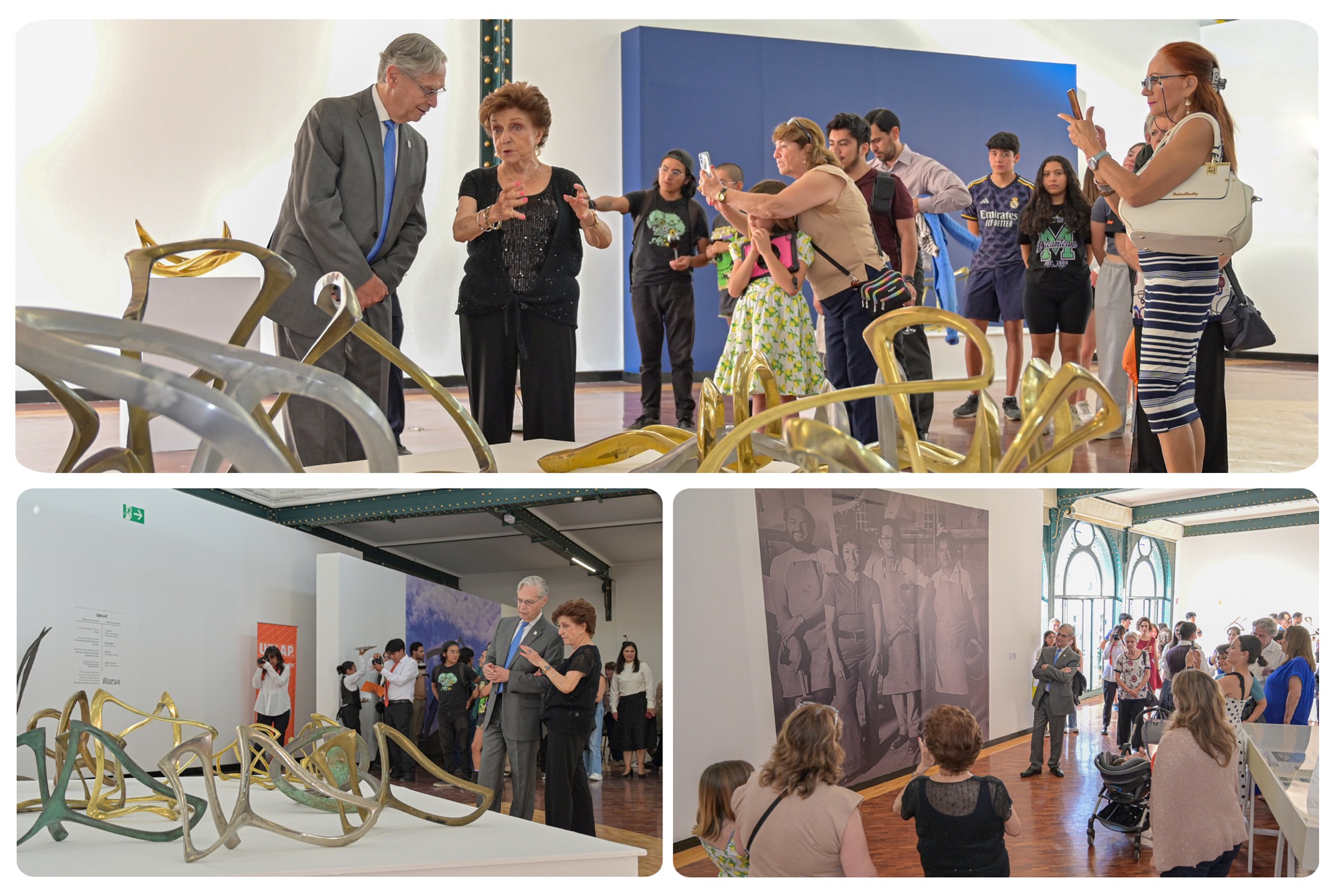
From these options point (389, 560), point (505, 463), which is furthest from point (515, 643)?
point (505, 463)

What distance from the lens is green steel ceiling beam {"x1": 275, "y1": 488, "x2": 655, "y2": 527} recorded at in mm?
765

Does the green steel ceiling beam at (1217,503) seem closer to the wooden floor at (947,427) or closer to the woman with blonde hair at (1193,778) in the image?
the woman with blonde hair at (1193,778)

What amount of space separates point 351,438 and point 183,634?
2.04ft

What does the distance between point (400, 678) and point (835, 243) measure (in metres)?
2.14

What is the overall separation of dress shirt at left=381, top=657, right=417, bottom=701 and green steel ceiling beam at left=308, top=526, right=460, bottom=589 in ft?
3.37

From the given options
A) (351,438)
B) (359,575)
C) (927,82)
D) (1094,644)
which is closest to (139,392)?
(1094,644)

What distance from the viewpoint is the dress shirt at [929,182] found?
3820 mm

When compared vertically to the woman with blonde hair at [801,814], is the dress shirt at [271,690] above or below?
below

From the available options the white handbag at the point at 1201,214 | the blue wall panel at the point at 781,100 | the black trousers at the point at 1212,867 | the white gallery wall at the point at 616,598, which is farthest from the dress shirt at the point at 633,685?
the blue wall panel at the point at 781,100

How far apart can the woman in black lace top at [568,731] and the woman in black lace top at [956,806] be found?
2.73ft

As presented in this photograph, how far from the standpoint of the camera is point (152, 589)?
1649mm

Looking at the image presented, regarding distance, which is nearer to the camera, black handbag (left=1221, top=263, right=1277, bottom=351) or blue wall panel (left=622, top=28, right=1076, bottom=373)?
black handbag (left=1221, top=263, right=1277, bottom=351)

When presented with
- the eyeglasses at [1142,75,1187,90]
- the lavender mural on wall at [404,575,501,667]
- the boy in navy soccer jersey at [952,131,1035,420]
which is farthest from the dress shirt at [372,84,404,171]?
the boy in navy soccer jersey at [952,131,1035,420]

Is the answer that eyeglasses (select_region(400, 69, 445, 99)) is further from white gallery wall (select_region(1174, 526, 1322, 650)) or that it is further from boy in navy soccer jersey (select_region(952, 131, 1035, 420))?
boy in navy soccer jersey (select_region(952, 131, 1035, 420))
